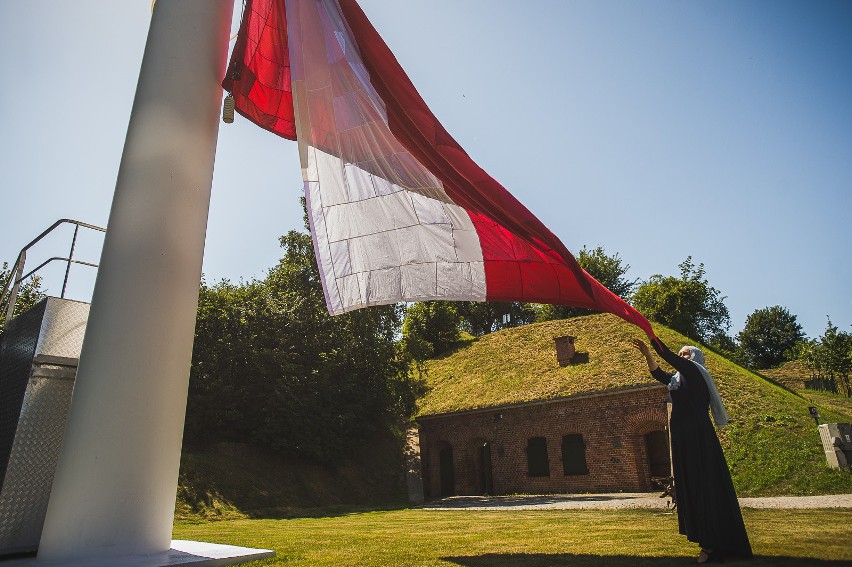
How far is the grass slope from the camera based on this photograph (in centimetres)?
1424

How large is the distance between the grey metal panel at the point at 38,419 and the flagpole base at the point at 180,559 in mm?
838

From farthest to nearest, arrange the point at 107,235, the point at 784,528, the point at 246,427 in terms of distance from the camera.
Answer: the point at 246,427 < the point at 784,528 < the point at 107,235

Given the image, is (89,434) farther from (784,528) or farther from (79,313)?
(784,528)

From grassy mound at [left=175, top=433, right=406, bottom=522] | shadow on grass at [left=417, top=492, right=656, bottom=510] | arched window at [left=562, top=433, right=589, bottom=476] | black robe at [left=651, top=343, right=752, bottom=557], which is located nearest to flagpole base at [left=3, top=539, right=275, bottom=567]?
black robe at [left=651, top=343, right=752, bottom=557]

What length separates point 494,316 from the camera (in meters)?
49.7

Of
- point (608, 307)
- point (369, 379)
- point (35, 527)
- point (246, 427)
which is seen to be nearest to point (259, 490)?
point (246, 427)

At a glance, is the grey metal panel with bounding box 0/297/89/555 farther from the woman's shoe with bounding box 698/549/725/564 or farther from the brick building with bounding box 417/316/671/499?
the brick building with bounding box 417/316/671/499

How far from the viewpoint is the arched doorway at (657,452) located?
57.7 feet

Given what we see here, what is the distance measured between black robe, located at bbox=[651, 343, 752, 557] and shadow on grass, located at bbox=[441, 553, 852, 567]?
0.59ft

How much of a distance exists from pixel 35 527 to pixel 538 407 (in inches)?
693

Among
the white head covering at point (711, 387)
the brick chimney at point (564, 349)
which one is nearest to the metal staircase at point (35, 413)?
the white head covering at point (711, 387)

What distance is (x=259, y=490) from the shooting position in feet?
61.4

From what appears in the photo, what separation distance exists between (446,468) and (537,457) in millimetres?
4956

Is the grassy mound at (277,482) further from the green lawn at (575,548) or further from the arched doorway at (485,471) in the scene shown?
the green lawn at (575,548)
